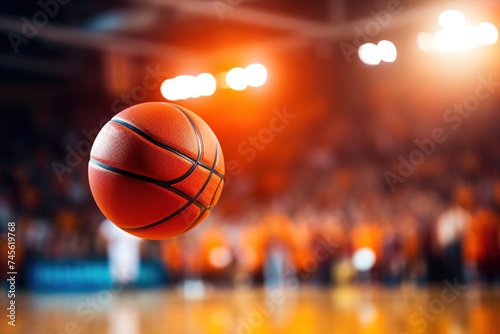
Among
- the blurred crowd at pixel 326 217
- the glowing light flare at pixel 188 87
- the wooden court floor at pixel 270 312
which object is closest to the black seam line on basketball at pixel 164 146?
the wooden court floor at pixel 270 312

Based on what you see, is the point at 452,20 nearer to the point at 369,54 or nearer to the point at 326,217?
the point at 369,54

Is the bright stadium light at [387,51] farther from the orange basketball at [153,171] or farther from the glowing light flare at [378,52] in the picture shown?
the orange basketball at [153,171]

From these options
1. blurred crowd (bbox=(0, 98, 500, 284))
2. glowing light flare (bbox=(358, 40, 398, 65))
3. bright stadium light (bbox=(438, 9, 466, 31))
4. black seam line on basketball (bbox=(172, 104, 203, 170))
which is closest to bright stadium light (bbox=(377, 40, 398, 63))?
glowing light flare (bbox=(358, 40, 398, 65))

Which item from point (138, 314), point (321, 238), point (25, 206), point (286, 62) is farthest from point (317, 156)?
point (138, 314)

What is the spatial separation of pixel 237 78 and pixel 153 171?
449 inches

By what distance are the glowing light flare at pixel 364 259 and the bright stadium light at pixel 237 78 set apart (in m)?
4.59

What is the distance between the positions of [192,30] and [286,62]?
2.21 meters

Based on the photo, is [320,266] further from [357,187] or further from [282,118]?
[282,118]

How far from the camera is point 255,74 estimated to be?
1410 cm

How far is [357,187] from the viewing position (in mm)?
13969

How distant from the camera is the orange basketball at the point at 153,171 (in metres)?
3.19

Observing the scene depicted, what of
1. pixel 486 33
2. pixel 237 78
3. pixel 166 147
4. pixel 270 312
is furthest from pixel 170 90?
pixel 166 147

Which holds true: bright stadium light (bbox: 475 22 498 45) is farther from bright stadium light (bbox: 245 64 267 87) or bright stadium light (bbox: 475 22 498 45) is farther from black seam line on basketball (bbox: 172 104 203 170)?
black seam line on basketball (bbox: 172 104 203 170)

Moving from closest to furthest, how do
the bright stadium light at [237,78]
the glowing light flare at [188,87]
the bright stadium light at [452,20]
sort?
1. the bright stadium light at [452,20]
2. the bright stadium light at [237,78]
3. the glowing light flare at [188,87]
